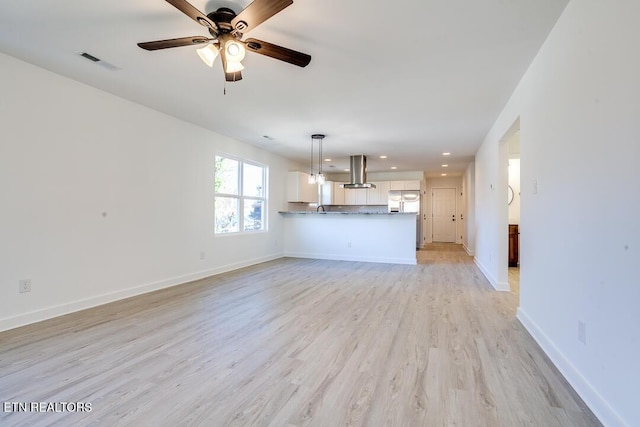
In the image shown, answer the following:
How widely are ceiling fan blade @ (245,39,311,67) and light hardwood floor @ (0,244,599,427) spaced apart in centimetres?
217

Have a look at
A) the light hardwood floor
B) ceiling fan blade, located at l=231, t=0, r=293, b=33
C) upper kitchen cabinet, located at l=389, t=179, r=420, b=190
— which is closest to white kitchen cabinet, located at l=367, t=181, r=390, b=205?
upper kitchen cabinet, located at l=389, t=179, r=420, b=190

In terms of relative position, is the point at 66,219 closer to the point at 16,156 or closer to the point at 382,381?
the point at 16,156

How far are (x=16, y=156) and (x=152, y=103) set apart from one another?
1524mm

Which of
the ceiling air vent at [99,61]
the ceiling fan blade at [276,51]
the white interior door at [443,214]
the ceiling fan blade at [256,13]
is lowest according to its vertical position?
the white interior door at [443,214]

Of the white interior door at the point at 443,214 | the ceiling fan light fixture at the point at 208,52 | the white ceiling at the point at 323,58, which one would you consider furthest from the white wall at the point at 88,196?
the white interior door at the point at 443,214

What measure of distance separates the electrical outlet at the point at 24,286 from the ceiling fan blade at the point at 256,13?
2981mm

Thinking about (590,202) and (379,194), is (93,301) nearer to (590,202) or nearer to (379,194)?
(590,202)

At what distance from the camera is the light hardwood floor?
1597mm

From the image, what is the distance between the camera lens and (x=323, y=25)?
2.24 metres

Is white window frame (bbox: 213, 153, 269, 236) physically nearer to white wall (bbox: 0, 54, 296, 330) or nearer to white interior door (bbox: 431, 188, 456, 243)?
white wall (bbox: 0, 54, 296, 330)

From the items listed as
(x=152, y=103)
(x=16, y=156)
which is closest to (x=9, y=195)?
(x=16, y=156)

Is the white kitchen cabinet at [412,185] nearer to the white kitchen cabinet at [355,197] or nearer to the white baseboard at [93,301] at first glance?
the white kitchen cabinet at [355,197]

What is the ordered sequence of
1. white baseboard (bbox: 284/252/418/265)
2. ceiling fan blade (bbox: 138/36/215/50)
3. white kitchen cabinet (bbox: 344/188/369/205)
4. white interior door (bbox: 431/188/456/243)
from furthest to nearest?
white interior door (bbox: 431/188/456/243) < white kitchen cabinet (bbox: 344/188/369/205) < white baseboard (bbox: 284/252/418/265) < ceiling fan blade (bbox: 138/36/215/50)

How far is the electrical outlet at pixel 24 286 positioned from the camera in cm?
283
